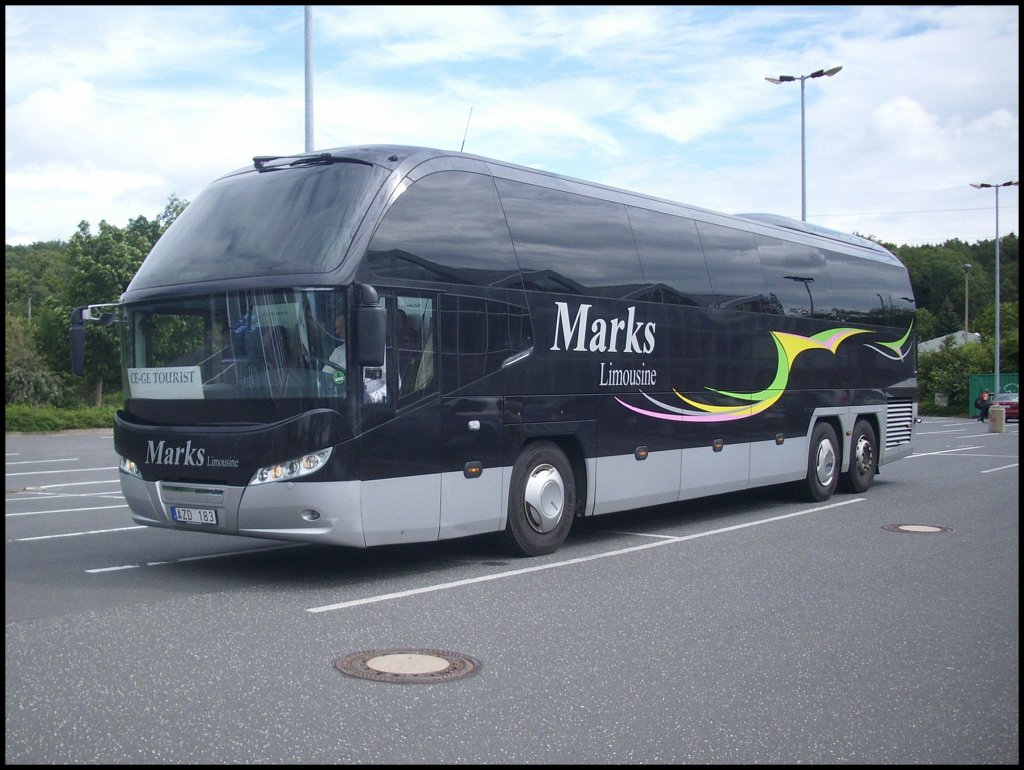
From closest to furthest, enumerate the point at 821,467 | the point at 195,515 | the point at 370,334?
the point at 370,334, the point at 195,515, the point at 821,467

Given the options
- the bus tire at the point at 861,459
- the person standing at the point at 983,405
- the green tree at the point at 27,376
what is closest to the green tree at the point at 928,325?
the person standing at the point at 983,405

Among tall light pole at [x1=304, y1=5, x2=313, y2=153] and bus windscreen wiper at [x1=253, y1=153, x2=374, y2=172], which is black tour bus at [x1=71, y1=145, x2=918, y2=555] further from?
tall light pole at [x1=304, y1=5, x2=313, y2=153]

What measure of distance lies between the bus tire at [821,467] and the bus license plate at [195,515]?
30.9 ft

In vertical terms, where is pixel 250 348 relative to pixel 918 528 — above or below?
above

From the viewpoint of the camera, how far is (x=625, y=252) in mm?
12383

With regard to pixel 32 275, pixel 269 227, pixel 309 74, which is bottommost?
pixel 269 227

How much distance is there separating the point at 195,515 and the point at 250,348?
1455 millimetres

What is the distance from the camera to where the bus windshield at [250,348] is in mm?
8977

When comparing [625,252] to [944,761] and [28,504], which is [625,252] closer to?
[944,761]

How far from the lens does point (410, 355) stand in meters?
9.50

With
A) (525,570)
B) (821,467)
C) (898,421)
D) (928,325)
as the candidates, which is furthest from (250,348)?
(928,325)

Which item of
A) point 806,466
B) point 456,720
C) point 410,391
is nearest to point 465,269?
point 410,391

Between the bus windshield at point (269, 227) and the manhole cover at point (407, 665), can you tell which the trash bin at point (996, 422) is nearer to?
the bus windshield at point (269, 227)

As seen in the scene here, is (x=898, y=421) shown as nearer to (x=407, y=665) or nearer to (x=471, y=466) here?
(x=471, y=466)
